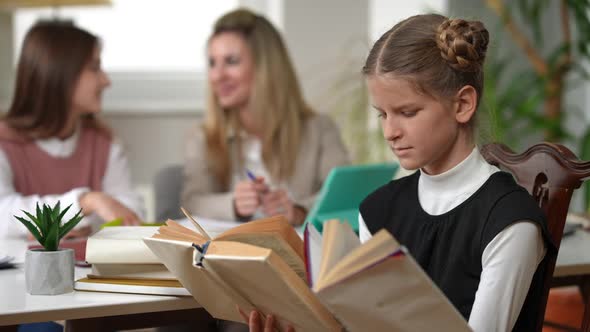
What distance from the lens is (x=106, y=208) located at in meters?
2.06

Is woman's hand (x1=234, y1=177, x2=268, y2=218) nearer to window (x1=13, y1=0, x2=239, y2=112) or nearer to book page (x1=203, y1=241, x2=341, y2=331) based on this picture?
book page (x1=203, y1=241, x2=341, y2=331)

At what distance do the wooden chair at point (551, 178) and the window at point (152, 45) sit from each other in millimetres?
2380

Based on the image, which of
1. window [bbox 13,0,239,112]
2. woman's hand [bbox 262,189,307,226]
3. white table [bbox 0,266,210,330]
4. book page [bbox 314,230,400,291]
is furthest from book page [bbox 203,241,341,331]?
window [bbox 13,0,239,112]

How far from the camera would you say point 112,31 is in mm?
3893

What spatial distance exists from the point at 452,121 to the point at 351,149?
2.37 m

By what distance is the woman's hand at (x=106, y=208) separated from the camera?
6.62 feet

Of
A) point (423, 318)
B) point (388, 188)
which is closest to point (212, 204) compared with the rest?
point (388, 188)

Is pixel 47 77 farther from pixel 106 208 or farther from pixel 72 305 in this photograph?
pixel 72 305

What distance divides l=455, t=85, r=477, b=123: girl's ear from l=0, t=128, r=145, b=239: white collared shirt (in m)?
1.11

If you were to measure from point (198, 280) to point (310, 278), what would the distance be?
0.30 m

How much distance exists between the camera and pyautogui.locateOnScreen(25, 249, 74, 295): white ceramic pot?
1.35m

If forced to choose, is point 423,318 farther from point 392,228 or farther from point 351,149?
point 351,149

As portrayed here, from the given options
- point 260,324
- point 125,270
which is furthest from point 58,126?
point 260,324

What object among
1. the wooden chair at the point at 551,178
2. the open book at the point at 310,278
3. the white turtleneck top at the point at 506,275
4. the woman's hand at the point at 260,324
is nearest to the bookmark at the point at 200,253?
the open book at the point at 310,278
